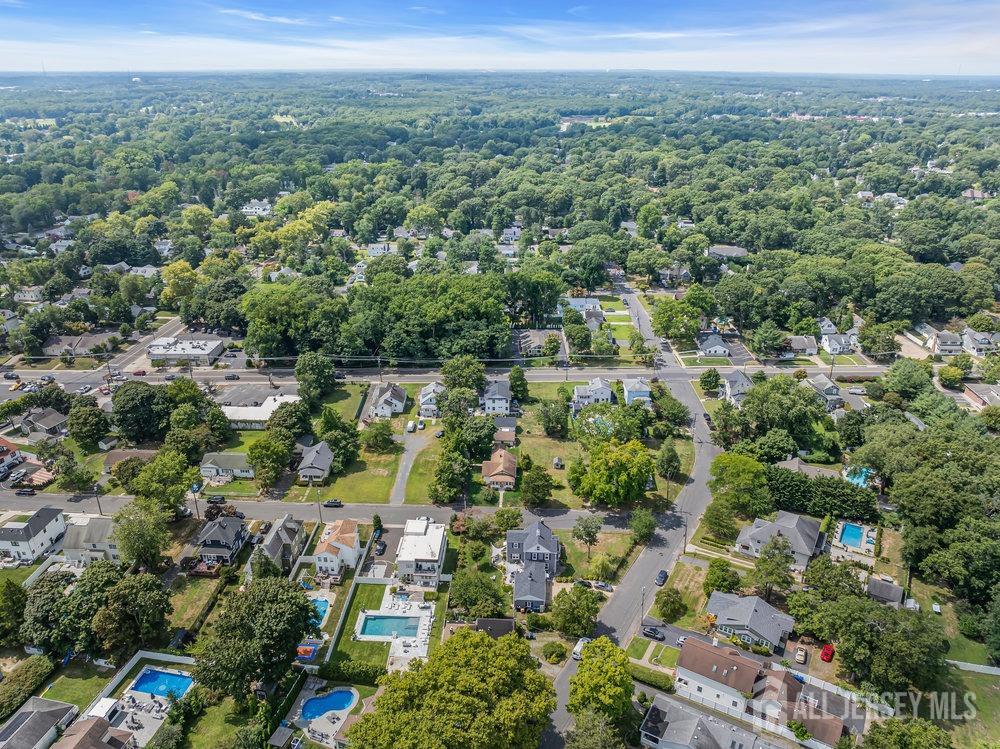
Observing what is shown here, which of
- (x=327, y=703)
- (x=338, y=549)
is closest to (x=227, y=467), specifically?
(x=338, y=549)

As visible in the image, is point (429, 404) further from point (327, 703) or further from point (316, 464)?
point (327, 703)

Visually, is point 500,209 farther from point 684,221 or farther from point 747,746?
point 747,746

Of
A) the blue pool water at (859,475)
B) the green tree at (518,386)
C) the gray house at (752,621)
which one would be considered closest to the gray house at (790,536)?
the gray house at (752,621)

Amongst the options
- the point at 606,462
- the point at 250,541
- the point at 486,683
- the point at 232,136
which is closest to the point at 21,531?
the point at 250,541

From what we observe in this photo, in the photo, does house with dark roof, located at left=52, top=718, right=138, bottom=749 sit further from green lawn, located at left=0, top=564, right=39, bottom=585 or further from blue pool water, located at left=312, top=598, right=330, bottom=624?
green lawn, located at left=0, top=564, right=39, bottom=585

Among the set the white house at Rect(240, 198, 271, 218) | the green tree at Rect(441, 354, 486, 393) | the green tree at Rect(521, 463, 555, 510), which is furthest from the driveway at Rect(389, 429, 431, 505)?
the white house at Rect(240, 198, 271, 218)

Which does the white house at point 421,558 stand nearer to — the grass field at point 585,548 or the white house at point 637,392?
the grass field at point 585,548
